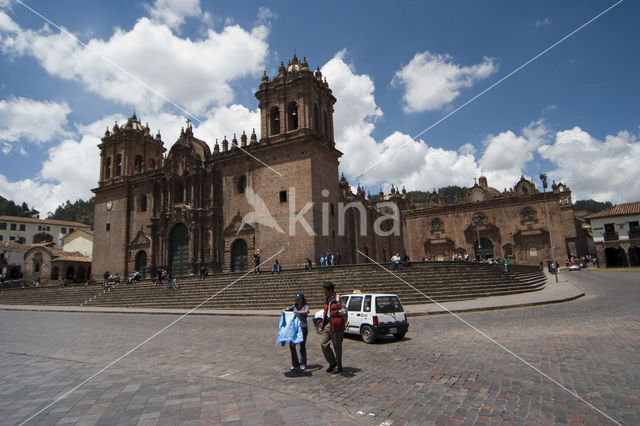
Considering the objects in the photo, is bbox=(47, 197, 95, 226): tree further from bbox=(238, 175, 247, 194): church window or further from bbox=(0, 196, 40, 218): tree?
bbox=(238, 175, 247, 194): church window

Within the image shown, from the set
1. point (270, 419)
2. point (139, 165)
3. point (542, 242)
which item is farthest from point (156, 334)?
point (542, 242)

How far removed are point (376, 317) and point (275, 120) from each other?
23907 millimetres

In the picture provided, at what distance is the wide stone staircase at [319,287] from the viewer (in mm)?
18594

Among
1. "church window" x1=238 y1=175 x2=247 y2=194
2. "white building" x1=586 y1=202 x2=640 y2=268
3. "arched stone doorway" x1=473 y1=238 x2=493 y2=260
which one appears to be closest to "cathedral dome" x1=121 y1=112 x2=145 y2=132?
"church window" x1=238 y1=175 x2=247 y2=194

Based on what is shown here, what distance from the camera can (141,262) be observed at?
33.8m

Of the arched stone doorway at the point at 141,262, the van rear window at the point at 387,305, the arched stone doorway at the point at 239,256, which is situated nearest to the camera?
the van rear window at the point at 387,305

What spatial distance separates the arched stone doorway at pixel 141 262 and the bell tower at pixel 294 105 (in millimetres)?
15853

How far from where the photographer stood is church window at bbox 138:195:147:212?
3506cm

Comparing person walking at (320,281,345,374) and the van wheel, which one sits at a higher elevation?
person walking at (320,281,345,374)

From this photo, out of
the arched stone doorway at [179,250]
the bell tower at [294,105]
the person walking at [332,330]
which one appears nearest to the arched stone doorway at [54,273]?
the arched stone doorway at [179,250]

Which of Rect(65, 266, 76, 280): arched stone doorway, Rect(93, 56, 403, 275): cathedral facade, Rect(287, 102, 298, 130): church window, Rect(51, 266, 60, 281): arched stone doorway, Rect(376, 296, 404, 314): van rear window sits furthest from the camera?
Rect(65, 266, 76, 280): arched stone doorway

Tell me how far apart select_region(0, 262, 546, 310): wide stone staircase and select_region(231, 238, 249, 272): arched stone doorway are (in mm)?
4181

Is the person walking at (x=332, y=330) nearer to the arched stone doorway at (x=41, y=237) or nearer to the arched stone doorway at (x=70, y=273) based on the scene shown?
the arched stone doorway at (x=70, y=273)

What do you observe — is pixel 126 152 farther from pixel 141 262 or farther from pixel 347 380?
pixel 347 380
